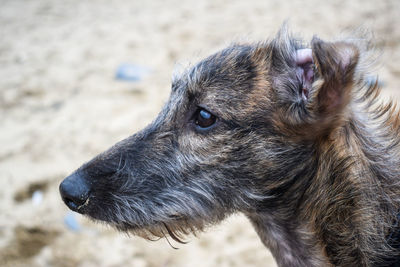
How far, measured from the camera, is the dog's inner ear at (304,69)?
2826mm

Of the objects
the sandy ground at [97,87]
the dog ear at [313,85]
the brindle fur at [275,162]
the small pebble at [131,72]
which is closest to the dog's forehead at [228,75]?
the brindle fur at [275,162]

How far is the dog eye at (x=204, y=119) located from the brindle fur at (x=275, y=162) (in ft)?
0.16

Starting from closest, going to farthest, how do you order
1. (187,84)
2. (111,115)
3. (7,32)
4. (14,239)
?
(187,84) < (14,239) < (111,115) < (7,32)

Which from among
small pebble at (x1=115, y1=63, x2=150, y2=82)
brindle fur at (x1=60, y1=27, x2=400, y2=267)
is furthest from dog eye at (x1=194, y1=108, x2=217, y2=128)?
small pebble at (x1=115, y1=63, x2=150, y2=82)

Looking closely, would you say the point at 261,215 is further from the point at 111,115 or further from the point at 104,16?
the point at 104,16

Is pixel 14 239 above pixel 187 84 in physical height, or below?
below

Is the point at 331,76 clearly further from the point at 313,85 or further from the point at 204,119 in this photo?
the point at 204,119

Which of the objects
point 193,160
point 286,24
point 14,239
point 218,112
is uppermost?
point 286,24

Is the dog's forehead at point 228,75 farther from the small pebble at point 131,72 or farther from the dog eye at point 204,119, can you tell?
the small pebble at point 131,72

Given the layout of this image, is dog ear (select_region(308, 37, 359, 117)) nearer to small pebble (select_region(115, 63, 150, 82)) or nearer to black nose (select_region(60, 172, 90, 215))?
black nose (select_region(60, 172, 90, 215))

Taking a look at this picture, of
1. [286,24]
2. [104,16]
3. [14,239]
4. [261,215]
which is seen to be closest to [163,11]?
[104,16]

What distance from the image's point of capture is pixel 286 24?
344cm

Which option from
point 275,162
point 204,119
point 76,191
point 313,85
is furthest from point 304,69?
point 76,191

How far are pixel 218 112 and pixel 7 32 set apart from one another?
30.5 ft
